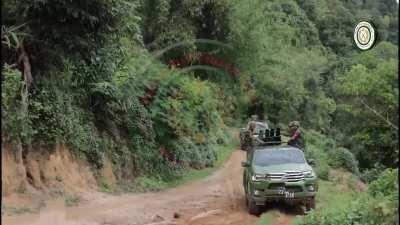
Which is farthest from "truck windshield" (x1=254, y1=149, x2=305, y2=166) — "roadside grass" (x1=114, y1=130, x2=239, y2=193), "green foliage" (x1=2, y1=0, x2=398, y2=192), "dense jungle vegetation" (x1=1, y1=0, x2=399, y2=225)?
"roadside grass" (x1=114, y1=130, x2=239, y2=193)

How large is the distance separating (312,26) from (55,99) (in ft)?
117

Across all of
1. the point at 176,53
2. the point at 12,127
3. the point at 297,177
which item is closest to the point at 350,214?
the point at 297,177

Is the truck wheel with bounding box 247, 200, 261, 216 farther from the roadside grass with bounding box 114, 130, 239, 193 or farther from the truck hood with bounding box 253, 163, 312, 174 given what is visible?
the roadside grass with bounding box 114, 130, 239, 193

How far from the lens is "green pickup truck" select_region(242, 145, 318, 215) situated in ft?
44.7

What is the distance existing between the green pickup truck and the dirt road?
1.54ft

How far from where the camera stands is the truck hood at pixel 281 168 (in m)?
13.9

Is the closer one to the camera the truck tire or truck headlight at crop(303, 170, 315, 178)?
truck headlight at crop(303, 170, 315, 178)

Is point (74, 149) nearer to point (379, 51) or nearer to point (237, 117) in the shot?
point (379, 51)

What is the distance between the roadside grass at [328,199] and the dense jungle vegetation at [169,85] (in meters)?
1.80

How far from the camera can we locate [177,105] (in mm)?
20500

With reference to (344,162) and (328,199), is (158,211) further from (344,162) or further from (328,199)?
(344,162)

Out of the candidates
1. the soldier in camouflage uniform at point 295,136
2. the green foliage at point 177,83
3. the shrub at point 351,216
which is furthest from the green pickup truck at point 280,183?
the green foliage at point 177,83

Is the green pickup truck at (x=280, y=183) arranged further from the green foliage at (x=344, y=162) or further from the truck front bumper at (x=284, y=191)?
the green foliage at (x=344, y=162)

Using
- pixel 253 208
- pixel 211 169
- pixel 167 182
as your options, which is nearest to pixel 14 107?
pixel 253 208
